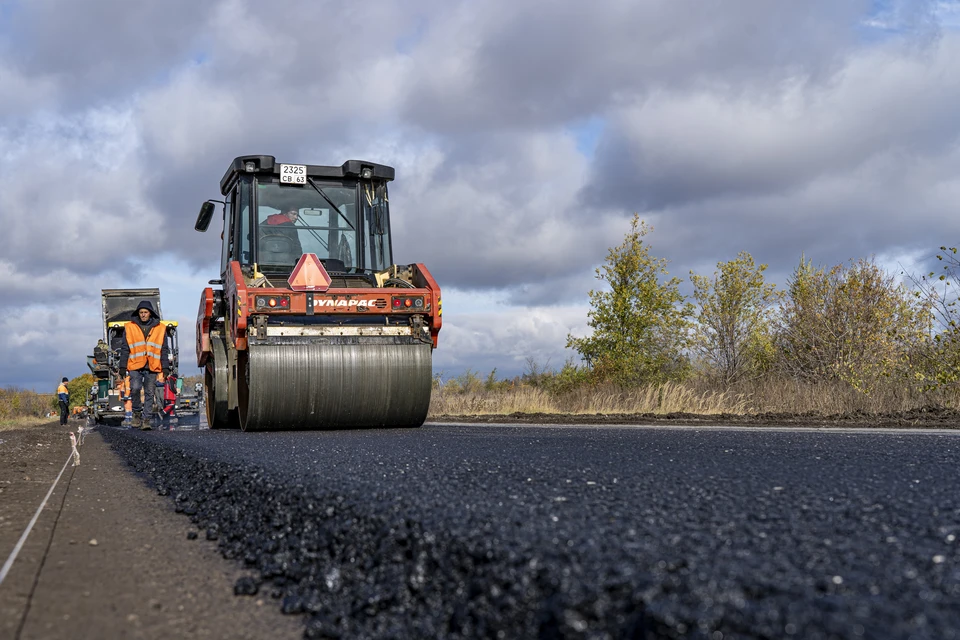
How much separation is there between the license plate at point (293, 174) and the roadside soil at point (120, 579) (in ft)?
18.2

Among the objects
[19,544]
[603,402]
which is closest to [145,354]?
[19,544]

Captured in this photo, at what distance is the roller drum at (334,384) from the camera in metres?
8.11

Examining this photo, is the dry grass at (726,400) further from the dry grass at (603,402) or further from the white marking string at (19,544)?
the white marking string at (19,544)

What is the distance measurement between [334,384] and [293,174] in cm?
302

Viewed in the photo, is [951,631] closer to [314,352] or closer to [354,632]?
[354,632]

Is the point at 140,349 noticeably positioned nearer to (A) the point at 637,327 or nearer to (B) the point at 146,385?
(B) the point at 146,385

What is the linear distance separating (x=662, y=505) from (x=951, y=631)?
1202 mm

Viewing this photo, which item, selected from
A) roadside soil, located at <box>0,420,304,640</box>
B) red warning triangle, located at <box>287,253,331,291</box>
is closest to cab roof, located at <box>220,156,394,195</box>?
red warning triangle, located at <box>287,253,331,291</box>

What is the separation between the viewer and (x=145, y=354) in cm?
1109

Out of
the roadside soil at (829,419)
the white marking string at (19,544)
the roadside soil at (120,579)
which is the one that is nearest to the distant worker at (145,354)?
the white marking string at (19,544)

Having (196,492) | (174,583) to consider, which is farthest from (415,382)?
(174,583)

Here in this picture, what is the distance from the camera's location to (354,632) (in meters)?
2.20

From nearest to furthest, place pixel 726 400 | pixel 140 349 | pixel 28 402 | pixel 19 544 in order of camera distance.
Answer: pixel 19 544 < pixel 140 349 < pixel 726 400 < pixel 28 402

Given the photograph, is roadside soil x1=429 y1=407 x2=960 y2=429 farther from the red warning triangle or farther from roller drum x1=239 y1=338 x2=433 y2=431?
the red warning triangle
